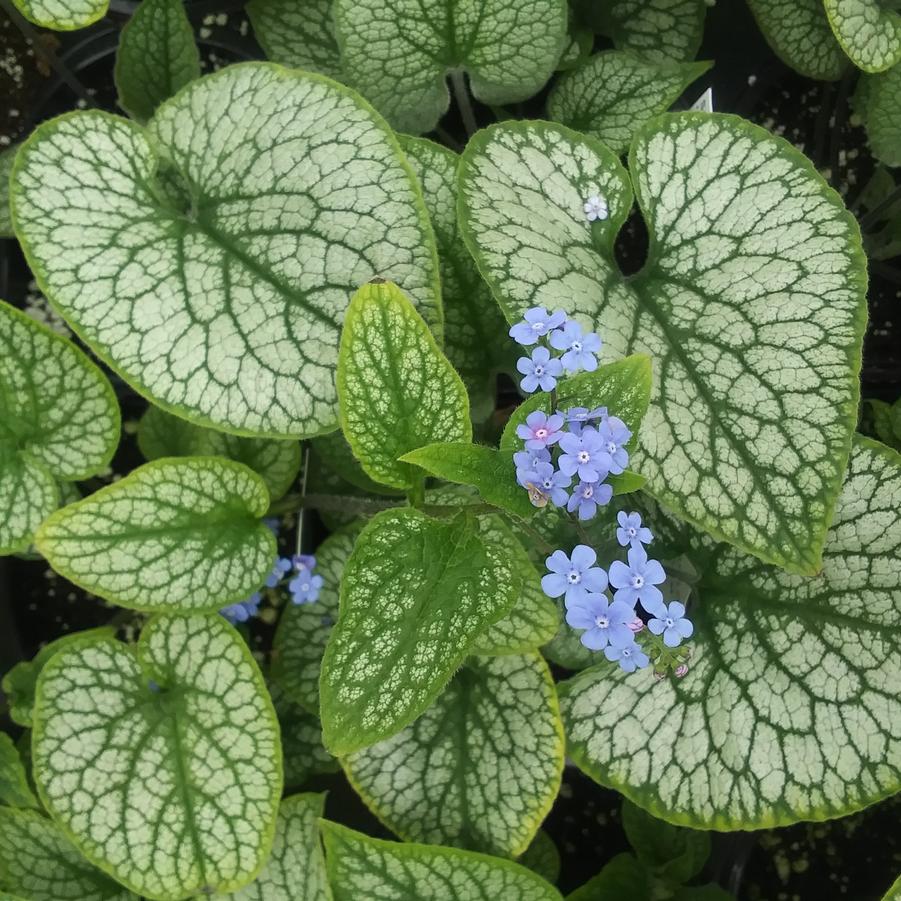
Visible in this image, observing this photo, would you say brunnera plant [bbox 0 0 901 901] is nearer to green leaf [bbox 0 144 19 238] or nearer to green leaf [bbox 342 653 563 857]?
green leaf [bbox 342 653 563 857]

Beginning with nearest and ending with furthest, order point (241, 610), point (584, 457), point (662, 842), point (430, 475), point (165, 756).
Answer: point (584, 457) < point (430, 475) < point (165, 756) < point (241, 610) < point (662, 842)

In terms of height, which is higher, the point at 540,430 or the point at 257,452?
the point at 540,430

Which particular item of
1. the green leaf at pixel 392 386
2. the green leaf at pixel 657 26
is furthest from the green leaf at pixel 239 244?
the green leaf at pixel 657 26

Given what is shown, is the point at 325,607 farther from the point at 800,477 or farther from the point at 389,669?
the point at 800,477

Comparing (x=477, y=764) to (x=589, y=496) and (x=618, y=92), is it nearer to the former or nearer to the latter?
(x=589, y=496)

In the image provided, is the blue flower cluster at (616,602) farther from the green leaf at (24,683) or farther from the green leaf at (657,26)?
the green leaf at (657,26)

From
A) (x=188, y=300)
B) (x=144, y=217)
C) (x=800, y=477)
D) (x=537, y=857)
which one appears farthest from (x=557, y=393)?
(x=537, y=857)

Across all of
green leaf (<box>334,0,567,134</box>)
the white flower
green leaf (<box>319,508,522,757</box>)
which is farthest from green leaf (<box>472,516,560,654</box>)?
green leaf (<box>334,0,567,134</box>)

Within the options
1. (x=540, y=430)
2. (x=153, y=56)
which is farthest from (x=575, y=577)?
(x=153, y=56)
